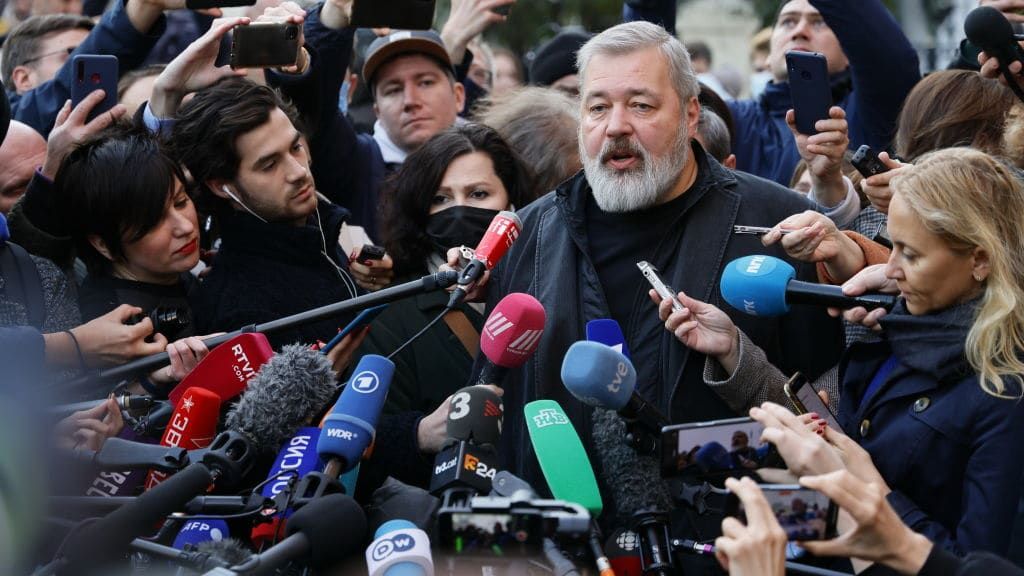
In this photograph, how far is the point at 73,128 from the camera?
4.67m

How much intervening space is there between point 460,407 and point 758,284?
0.95m

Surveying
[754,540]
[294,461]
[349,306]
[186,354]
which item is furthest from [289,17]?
[754,540]

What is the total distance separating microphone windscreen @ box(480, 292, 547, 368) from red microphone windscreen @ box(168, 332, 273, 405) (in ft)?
2.25

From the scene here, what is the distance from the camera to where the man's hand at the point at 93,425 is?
3705mm

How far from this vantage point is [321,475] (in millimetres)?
3303

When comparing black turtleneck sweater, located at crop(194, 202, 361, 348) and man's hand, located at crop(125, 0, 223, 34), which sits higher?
man's hand, located at crop(125, 0, 223, 34)

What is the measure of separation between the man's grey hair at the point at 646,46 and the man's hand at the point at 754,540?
6.36ft

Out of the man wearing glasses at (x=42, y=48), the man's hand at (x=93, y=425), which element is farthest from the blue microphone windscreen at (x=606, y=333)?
the man wearing glasses at (x=42, y=48)

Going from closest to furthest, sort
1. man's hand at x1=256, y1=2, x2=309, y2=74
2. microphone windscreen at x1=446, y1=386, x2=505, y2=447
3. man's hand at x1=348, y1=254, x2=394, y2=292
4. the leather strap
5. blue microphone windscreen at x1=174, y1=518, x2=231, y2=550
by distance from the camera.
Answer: microphone windscreen at x1=446, y1=386, x2=505, y2=447
blue microphone windscreen at x1=174, y1=518, x2=231, y2=550
the leather strap
man's hand at x1=348, y1=254, x2=394, y2=292
man's hand at x1=256, y1=2, x2=309, y2=74

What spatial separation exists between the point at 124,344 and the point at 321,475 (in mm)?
1175

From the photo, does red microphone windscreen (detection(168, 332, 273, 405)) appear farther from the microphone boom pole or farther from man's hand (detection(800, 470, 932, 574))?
man's hand (detection(800, 470, 932, 574))

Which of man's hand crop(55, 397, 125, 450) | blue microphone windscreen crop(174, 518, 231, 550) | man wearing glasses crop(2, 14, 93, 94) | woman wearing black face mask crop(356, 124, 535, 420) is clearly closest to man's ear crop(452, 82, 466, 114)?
woman wearing black face mask crop(356, 124, 535, 420)

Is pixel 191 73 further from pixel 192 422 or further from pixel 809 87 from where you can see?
pixel 809 87

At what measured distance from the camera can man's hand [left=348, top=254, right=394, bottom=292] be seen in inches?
188
